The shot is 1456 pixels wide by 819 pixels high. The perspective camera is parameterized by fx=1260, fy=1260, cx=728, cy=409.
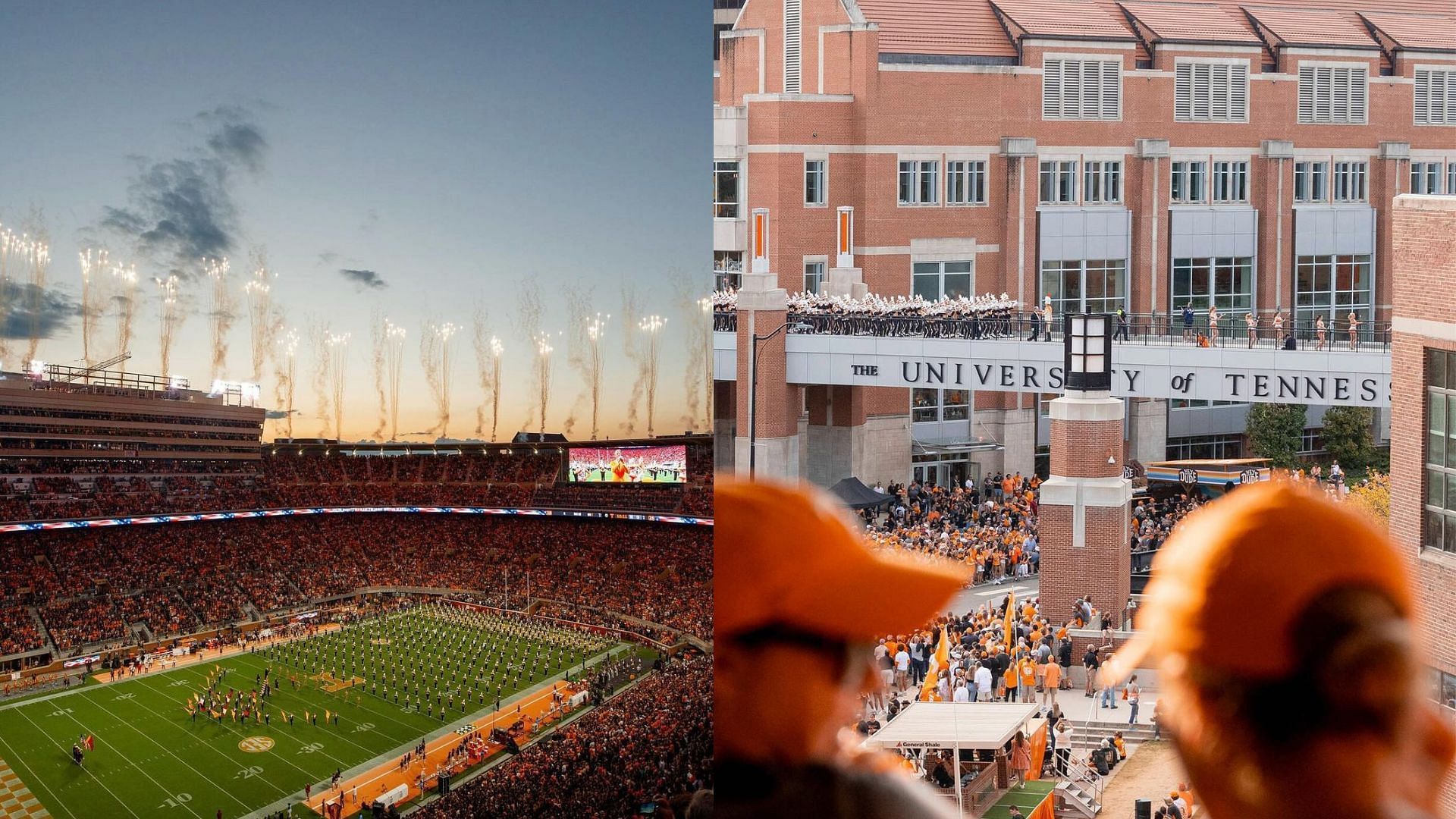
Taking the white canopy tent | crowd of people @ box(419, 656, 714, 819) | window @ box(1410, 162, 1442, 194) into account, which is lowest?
the white canopy tent

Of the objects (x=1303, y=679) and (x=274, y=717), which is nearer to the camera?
(x=1303, y=679)

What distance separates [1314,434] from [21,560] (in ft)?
22.2

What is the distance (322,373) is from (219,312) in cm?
22

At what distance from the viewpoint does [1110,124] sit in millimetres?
20000

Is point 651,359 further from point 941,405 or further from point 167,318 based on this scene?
point 941,405

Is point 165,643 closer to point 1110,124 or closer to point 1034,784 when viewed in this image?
point 1034,784

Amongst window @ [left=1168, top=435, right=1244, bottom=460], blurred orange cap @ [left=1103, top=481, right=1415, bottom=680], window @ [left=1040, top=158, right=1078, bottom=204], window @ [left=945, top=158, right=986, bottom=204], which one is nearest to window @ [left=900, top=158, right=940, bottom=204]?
window @ [left=945, top=158, right=986, bottom=204]

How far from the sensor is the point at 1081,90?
798 inches

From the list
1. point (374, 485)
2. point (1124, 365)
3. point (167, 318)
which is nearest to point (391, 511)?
point (374, 485)

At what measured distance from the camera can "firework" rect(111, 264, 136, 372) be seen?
2250 millimetres

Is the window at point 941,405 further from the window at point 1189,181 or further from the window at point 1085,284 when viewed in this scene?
the window at point 1189,181

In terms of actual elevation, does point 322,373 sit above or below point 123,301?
below

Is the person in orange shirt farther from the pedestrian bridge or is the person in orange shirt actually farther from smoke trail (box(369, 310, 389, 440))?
smoke trail (box(369, 310, 389, 440))

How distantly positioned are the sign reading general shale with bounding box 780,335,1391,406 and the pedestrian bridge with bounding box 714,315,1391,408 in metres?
0.01
